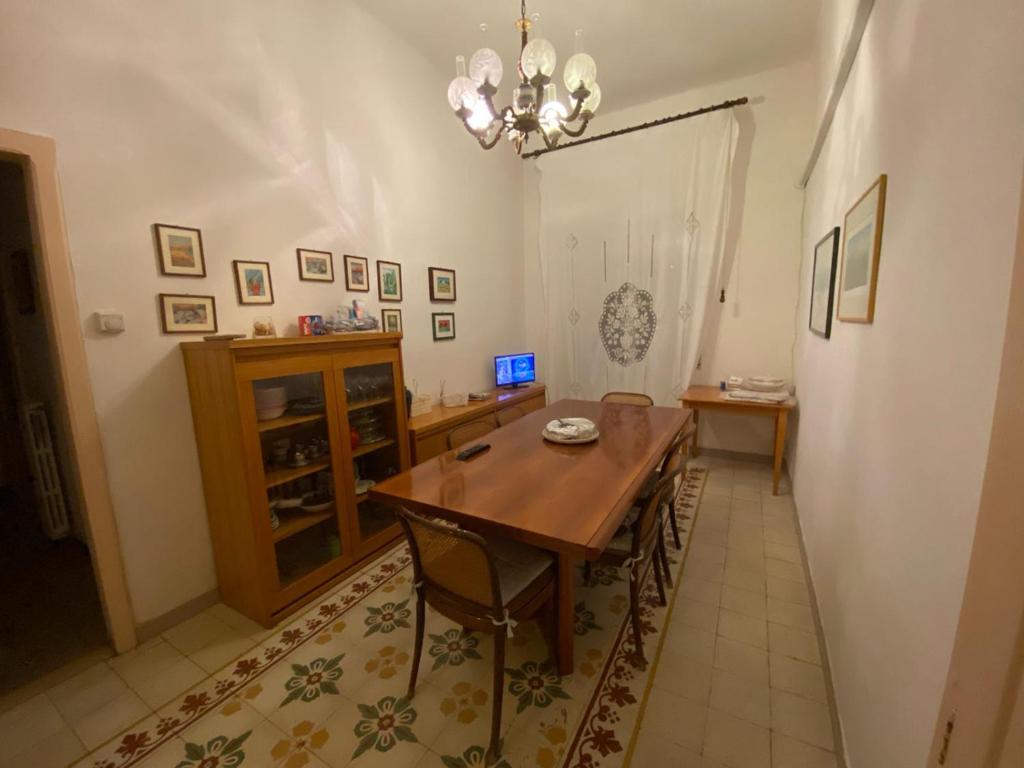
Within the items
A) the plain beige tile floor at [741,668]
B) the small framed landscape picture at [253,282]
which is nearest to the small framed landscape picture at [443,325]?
the small framed landscape picture at [253,282]

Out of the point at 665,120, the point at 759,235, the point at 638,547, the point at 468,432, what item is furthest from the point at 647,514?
the point at 665,120

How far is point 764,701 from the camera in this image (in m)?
1.48

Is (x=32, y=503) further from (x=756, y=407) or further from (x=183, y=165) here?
(x=756, y=407)

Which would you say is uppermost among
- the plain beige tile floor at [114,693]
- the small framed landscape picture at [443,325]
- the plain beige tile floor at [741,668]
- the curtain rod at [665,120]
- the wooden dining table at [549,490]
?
the curtain rod at [665,120]

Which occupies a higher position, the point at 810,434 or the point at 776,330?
the point at 776,330

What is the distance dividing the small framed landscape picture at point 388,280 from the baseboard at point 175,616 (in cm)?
197

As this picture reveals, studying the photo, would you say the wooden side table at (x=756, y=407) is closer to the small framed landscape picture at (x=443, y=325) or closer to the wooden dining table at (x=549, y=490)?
the wooden dining table at (x=549, y=490)

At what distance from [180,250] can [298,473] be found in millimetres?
1160

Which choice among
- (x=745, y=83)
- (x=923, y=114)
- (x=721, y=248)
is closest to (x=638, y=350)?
(x=721, y=248)

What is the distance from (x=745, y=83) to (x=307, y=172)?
11.4 ft

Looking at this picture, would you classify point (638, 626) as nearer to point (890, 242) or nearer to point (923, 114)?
point (890, 242)

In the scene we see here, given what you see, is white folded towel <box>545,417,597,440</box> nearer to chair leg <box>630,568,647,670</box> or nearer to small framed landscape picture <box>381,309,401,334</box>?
chair leg <box>630,568,647,670</box>

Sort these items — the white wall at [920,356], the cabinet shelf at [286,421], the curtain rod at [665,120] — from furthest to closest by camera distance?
the curtain rod at [665,120]
the cabinet shelf at [286,421]
the white wall at [920,356]

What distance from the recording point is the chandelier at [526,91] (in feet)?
5.52
